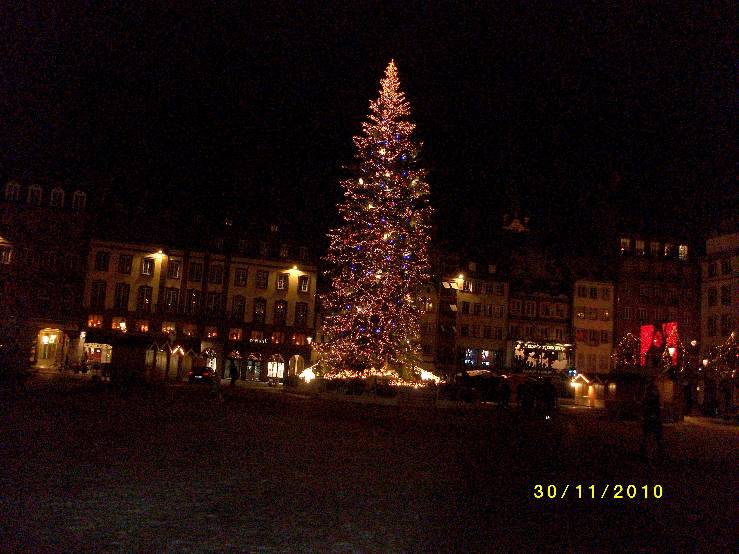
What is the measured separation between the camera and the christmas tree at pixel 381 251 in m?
39.2

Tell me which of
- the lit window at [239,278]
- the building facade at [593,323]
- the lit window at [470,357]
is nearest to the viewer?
the lit window at [239,278]

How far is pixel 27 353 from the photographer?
1507 inches

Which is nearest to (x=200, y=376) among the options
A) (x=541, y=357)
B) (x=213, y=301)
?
(x=213, y=301)

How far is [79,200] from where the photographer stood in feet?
241

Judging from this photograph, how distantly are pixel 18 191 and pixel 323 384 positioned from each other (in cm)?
4057

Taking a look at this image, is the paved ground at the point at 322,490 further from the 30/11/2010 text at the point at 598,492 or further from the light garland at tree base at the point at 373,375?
the light garland at tree base at the point at 373,375

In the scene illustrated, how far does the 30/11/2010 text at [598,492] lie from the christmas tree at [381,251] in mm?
25521

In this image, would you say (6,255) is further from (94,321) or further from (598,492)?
(598,492)

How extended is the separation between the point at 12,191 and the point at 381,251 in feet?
148

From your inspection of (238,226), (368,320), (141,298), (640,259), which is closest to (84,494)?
(368,320)

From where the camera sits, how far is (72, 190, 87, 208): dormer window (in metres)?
73.0

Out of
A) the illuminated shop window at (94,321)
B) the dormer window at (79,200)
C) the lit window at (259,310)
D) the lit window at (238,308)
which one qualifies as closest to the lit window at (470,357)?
the lit window at (259,310)

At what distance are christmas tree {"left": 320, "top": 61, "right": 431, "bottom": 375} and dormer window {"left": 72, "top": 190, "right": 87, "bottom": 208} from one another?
4085 cm

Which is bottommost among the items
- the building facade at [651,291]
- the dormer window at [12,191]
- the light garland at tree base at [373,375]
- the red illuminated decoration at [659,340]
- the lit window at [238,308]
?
the light garland at tree base at [373,375]
